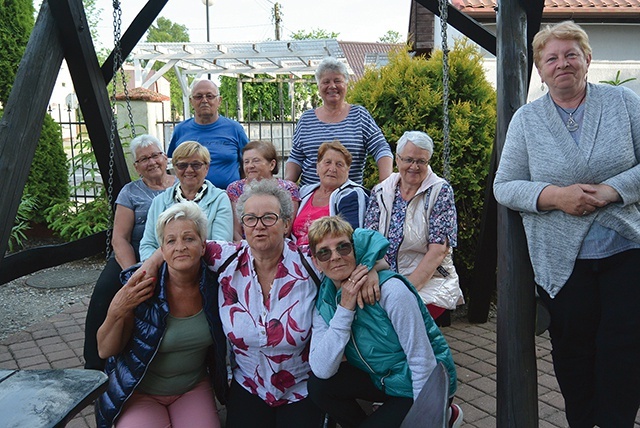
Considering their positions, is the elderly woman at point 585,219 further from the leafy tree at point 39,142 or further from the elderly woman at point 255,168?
the leafy tree at point 39,142

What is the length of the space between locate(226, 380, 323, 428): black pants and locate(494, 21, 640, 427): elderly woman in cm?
110

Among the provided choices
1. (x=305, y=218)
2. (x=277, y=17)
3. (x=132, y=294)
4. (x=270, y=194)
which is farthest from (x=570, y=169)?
(x=277, y=17)

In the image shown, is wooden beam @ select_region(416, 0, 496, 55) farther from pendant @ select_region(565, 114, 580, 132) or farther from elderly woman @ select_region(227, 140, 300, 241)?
pendant @ select_region(565, 114, 580, 132)

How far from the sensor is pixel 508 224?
233 cm

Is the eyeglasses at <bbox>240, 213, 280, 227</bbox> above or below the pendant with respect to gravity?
below

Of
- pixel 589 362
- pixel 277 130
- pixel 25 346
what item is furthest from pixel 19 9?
pixel 589 362

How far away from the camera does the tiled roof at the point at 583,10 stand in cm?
990

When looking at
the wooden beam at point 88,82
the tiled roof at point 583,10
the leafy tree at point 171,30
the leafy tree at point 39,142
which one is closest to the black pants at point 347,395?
the wooden beam at point 88,82

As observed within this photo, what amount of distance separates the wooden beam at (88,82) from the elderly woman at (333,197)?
1414 millimetres

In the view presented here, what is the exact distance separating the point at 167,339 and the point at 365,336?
0.89 metres

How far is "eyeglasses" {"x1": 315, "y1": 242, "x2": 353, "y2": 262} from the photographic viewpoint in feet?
7.34

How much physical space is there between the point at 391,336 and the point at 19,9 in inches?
300

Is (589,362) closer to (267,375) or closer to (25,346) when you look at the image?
(267,375)

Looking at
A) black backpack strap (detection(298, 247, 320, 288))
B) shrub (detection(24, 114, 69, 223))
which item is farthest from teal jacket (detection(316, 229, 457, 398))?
shrub (detection(24, 114, 69, 223))
